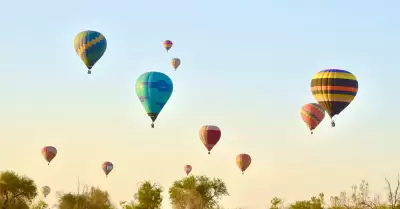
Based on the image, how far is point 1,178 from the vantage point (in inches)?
4048

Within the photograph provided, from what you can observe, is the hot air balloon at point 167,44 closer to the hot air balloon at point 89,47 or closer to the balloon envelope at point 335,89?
the hot air balloon at point 89,47

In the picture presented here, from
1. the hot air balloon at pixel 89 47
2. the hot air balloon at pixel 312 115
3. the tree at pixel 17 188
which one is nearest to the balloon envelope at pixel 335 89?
the hot air balloon at pixel 312 115

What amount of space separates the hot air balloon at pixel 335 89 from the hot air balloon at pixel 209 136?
82.8 ft

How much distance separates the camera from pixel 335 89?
93.0 metres

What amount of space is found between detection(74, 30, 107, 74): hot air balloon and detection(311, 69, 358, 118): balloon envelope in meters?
27.1

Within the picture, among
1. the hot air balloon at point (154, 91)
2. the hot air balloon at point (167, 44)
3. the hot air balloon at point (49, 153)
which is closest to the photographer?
the hot air balloon at point (154, 91)

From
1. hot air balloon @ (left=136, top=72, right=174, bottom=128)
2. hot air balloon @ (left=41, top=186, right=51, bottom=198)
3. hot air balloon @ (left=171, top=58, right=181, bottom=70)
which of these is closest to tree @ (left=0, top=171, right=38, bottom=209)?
hot air balloon @ (left=136, top=72, right=174, bottom=128)

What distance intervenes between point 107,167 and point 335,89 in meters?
57.3

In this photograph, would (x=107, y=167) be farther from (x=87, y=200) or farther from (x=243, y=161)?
(x=87, y=200)

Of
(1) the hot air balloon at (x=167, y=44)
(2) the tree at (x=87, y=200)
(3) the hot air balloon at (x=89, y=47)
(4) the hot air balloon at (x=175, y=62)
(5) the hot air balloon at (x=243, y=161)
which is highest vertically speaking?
(1) the hot air balloon at (x=167, y=44)

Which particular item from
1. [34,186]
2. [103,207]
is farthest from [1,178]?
[103,207]

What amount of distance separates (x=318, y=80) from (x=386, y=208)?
72.1 feet

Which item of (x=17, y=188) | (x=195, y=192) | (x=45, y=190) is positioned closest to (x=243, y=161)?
(x=195, y=192)

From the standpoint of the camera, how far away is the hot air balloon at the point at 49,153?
426 ft
